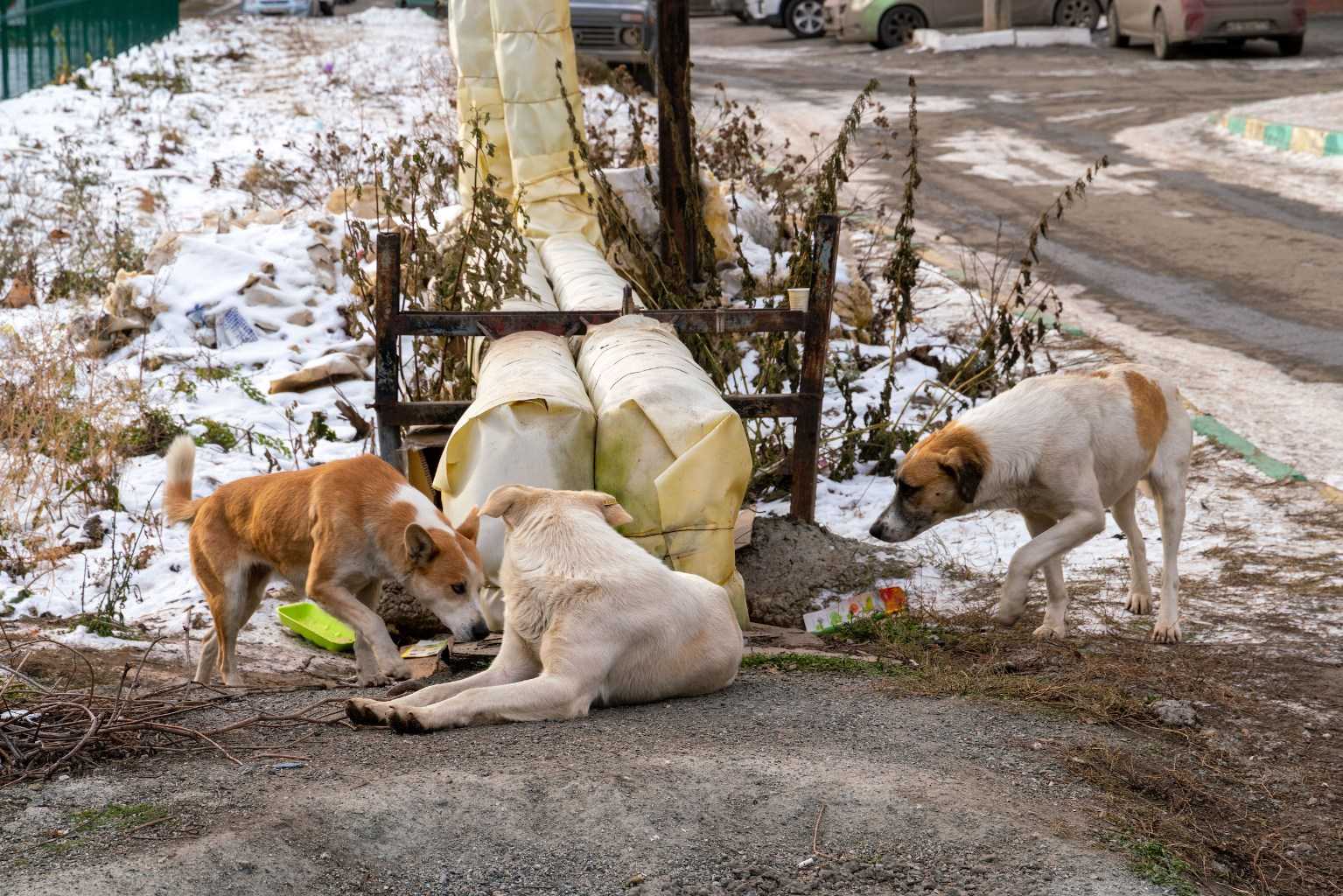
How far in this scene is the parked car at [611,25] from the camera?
2081cm

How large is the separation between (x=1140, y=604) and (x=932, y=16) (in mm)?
24062

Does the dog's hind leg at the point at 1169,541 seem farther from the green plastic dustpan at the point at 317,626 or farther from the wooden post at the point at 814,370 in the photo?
the green plastic dustpan at the point at 317,626

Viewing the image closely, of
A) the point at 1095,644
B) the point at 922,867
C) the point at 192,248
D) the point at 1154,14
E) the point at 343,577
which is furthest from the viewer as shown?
the point at 1154,14

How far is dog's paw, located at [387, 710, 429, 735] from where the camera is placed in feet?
13.7

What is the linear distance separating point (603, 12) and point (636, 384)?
1627 cm

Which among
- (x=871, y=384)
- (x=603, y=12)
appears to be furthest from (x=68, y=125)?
(x=871, y=384)

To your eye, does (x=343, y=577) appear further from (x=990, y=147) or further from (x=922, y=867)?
(x=990, y=147)

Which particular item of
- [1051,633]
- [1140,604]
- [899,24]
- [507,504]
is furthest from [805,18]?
[507,504]

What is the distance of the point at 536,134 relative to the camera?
9461 millimetres

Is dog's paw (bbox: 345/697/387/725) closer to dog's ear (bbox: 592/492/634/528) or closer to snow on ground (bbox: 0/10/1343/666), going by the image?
dog's ear (bbox: 592/492/634/528)

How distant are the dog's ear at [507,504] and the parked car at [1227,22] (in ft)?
68.3

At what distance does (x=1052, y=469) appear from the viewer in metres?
5.62

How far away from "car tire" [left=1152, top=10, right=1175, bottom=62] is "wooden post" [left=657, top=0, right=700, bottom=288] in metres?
16.5

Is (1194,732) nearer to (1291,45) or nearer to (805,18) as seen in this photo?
(1291,45)
